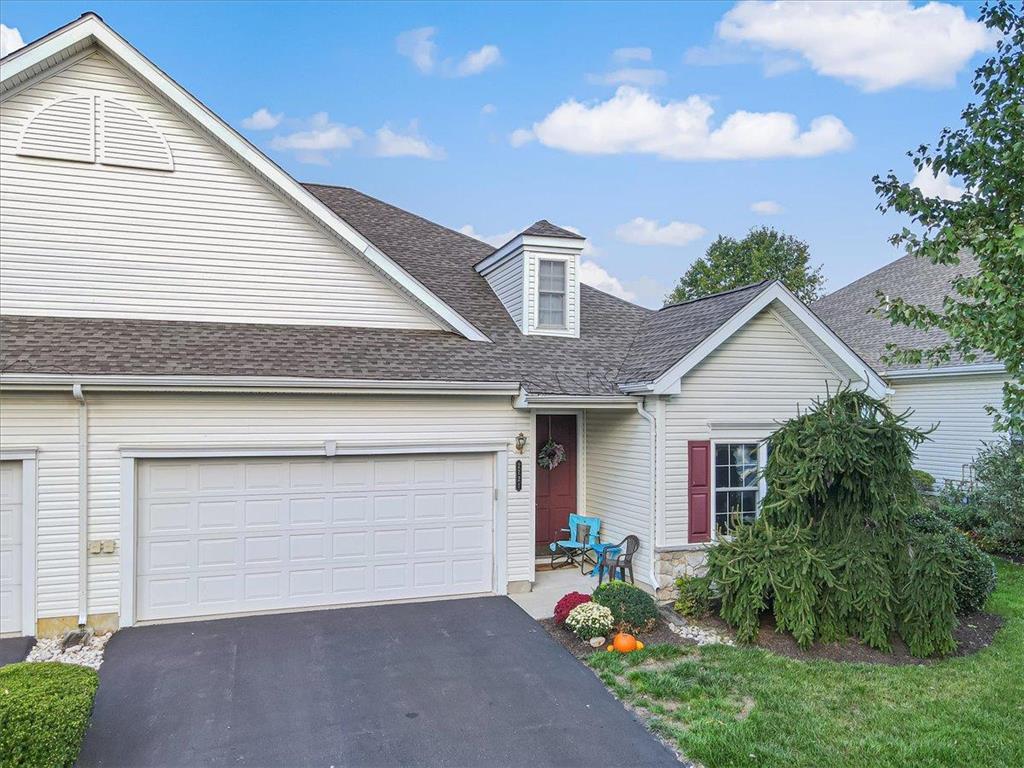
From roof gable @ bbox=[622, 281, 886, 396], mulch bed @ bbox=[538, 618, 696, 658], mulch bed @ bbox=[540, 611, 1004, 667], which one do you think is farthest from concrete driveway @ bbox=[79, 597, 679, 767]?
roof gable @ bbox=[622, 281, 886, 396]

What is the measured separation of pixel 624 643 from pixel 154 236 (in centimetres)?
848

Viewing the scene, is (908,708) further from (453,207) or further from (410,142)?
(410,142)

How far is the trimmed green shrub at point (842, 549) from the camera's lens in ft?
26.7

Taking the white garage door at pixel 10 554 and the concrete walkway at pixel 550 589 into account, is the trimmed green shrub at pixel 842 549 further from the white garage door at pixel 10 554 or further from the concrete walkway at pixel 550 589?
the white garage door at pixel 10 554

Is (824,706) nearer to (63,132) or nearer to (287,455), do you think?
(287,455)

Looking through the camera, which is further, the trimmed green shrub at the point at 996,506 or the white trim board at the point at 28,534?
the trimmed green shrub at the point at 996,506

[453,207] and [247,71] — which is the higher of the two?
[247,71]

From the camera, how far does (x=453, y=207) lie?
2362 centimetres

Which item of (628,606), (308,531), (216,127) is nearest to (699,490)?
(628,606)

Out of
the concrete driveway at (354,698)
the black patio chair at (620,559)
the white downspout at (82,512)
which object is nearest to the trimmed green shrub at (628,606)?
the concrete driveway at (354,698)

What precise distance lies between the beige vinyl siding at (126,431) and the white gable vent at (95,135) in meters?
3.54

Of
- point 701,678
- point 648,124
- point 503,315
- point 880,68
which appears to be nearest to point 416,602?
point 701,678

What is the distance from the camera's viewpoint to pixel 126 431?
8.88 metres

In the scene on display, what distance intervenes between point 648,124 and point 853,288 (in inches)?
386
